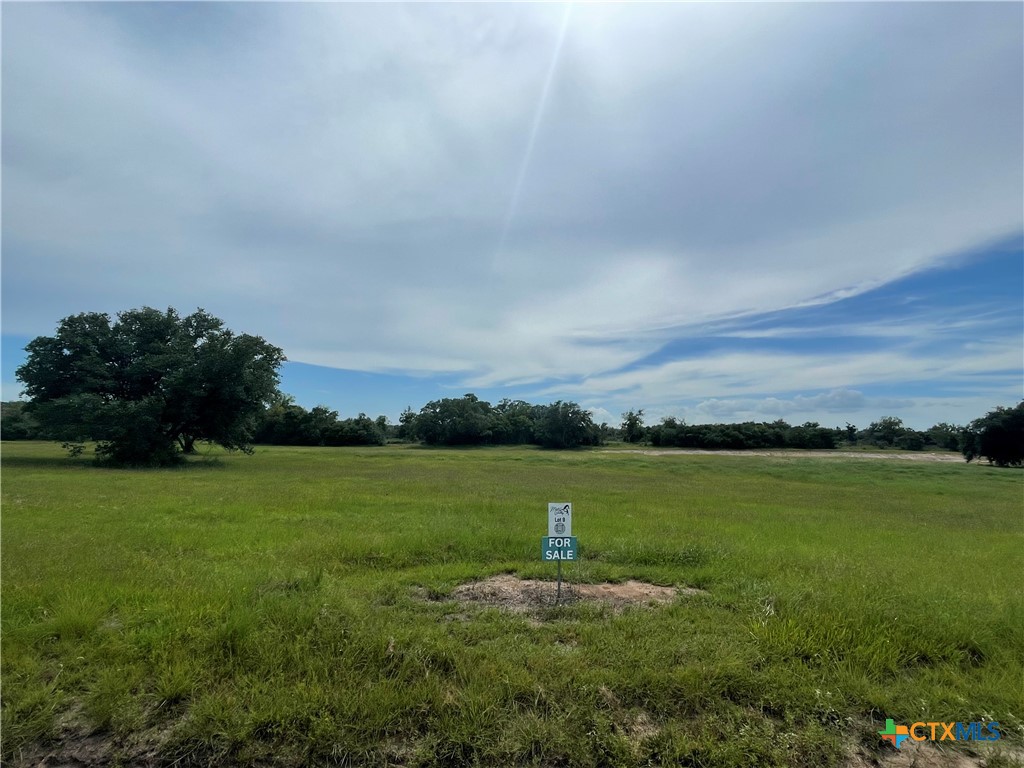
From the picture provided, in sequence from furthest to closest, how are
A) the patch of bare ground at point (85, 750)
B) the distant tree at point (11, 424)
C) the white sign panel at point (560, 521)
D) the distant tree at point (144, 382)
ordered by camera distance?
the distant tree at point (11, 424)
the distant tree at point (144, 382)
the white sign panel at point (560, 521)
the patch of bare ground at point (85, 750)

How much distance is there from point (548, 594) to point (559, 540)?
84cm

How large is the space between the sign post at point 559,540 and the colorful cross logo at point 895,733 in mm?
2988

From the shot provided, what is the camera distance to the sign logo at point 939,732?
141 inches

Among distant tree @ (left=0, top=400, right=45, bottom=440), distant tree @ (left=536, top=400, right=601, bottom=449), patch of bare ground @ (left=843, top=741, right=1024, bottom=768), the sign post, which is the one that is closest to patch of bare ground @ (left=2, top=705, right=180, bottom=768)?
the sign post

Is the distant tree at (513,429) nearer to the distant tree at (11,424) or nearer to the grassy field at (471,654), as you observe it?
the distant tree at (11,424)

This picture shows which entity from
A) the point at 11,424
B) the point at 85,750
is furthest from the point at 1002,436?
the point at 11,424

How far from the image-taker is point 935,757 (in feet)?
11.2

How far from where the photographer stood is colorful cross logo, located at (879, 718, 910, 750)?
355cm

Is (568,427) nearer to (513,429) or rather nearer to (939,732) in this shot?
(513,429)

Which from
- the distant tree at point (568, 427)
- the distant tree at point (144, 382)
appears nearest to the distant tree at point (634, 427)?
the distant tree at point (568, 427)

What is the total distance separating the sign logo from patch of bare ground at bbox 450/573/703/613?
2467 millimetres

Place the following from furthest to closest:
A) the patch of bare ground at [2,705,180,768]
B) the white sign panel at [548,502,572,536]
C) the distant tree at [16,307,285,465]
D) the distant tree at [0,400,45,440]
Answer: the distant tree at [0,400,45,440], the distant tree at [16,307,285,465], the white sign panel at [548,502,572,536], the patch of bare ground at [2,705,180,768]

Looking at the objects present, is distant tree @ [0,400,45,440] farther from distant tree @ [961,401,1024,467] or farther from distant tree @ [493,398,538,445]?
distant tree @ [961,401,1024,467]

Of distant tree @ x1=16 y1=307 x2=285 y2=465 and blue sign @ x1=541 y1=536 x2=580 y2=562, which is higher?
distant tree @ x1=16 y1=307 x2=285 y2=465
